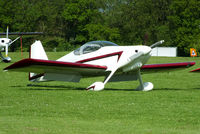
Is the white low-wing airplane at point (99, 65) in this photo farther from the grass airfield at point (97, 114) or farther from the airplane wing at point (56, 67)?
the grass airfield at point (97, 114)

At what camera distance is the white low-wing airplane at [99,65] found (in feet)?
43.0

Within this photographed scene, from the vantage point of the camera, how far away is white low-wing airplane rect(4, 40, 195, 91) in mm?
13102

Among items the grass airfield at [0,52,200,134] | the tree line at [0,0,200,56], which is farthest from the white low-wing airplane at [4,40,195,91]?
the tree line at [0,0,200,56]

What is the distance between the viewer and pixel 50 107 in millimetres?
9336

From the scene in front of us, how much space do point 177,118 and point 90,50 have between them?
6817 mm

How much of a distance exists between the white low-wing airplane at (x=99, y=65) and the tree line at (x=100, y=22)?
61345 millimetres

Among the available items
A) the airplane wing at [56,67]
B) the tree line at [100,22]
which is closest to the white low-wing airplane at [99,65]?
the airplane wing at [56,67]

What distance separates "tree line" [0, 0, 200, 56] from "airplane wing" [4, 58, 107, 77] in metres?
61.9

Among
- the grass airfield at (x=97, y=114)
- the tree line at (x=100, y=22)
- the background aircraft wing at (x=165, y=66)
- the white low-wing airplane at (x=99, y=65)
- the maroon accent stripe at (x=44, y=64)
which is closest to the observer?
the grass airfield at (x=97, y=114)

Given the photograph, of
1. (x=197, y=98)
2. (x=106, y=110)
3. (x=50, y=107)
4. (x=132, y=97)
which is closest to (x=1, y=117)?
(x=50, y=107)

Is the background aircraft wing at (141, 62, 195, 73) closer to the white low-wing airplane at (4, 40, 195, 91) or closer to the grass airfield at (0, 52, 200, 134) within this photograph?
the white low-wing airplane at (4, 40, 195, 91)

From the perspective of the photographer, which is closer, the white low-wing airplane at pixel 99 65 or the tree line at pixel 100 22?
the white low-wing airplane at pixel 99 65

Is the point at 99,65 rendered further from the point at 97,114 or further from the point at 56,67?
the point at 97,114

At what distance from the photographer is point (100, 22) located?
85.6 metres
